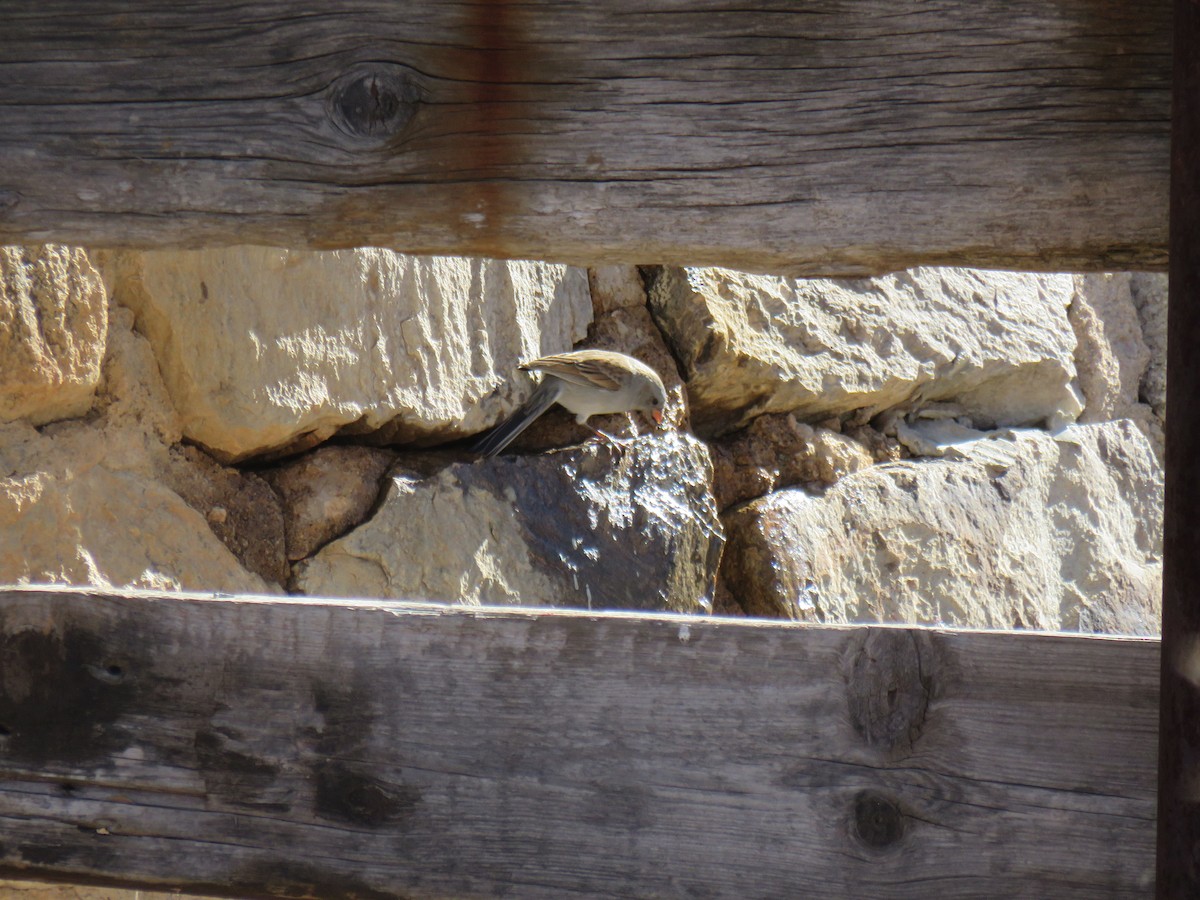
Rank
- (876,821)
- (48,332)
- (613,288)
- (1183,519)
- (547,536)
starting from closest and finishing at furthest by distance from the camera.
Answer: (1183,519) → (876,821) → (48,332) → (547,536) → (613,288)

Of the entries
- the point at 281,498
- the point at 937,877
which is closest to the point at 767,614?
the point at 281,498

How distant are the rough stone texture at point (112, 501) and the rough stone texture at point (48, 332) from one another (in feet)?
0.13

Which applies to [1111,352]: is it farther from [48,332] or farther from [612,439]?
[48,332]

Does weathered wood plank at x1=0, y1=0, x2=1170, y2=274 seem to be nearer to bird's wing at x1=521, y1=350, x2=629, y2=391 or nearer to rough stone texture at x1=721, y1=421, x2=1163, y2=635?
bird's wing at x1=521, y1=350, x2=629, y2=391

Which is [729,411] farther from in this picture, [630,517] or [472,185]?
[472,185]

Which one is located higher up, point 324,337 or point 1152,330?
point 1152,330

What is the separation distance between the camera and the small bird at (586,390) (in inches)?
112

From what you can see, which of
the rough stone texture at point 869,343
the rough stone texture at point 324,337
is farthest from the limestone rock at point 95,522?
the rough stone texture at point 869,343

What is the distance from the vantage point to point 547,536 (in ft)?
9.09

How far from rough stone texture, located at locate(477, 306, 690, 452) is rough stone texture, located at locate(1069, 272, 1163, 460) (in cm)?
165

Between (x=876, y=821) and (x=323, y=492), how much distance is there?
1533 millimetres

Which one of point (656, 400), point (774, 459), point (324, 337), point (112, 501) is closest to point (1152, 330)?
point (774, 459)

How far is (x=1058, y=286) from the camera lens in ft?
13.4

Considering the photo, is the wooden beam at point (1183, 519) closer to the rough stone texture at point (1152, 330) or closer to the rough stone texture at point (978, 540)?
the rough stone texture at point (978, 540)
